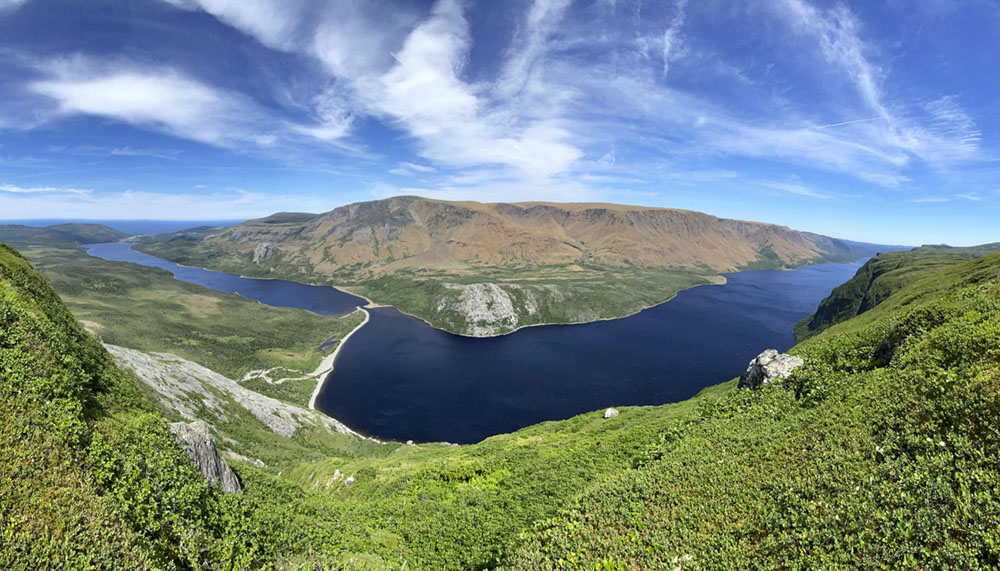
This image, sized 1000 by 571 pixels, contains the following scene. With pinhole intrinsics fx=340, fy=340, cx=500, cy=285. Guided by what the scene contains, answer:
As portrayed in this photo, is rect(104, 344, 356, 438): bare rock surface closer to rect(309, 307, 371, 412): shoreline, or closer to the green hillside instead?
rect(309, 307, 371, 412): shoreline

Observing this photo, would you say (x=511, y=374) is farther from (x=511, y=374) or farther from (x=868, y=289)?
(x=868, y=289)

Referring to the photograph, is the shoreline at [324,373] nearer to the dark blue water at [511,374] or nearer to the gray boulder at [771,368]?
the dark blue water at [511,374]

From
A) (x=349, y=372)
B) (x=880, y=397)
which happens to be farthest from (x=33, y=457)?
(x=349, y=372)

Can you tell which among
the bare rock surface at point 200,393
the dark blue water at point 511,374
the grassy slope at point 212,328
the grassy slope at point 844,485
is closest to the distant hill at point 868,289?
the dark blue water at point 511,374

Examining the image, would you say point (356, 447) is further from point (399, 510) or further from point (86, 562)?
point (86, 562)

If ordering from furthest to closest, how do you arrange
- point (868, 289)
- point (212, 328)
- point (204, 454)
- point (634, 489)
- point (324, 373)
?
1. point (868, 289)
2. point (212, 328)
3. point (324, 373)
4. point (204, 454)
5. point (634, 489)


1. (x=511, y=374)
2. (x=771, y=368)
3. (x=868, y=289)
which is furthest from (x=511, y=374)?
(x=868, y=289)
